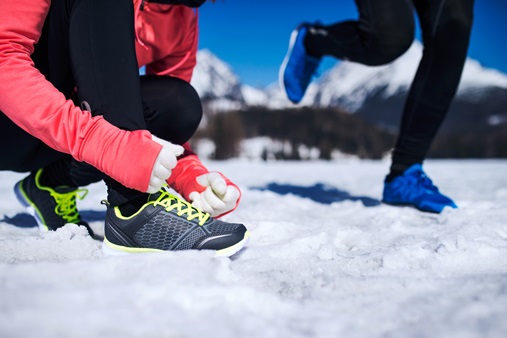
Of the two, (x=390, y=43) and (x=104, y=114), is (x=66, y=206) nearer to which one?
(x=104, y=114)

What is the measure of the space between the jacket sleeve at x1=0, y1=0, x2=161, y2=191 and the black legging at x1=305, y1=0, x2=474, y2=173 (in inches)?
49.4

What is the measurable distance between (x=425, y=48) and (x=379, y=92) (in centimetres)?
10695

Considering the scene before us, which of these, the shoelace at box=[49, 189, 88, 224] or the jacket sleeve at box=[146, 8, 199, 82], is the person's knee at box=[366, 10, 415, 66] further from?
the shoelace at box=[49, 189, 88, 224]

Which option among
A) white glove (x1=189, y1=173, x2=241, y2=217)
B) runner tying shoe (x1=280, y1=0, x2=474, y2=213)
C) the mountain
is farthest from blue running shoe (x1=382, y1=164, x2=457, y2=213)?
the mountain

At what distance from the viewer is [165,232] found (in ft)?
2.72

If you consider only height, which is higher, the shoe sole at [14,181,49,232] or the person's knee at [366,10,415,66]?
the person's knee at [366,10,415,66]

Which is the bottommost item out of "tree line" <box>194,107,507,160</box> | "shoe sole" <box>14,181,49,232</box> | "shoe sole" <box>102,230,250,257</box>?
"tree line" <box>194,107,507,160</box>

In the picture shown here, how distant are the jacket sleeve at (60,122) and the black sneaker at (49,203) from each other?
0.53 meters

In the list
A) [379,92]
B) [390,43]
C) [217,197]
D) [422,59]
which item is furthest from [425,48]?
[379,92]

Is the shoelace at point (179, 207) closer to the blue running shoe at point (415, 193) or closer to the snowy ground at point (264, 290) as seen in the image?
the snowy ground at point (264, 290)

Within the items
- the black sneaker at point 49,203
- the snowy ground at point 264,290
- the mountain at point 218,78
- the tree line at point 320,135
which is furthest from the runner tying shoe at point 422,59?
→ the mountain at point 218,78

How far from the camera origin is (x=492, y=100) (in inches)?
2781

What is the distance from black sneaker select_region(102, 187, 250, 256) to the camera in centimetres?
82

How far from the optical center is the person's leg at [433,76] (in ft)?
4.92
